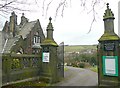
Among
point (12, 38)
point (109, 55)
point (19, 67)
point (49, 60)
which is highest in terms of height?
point (12, 38)

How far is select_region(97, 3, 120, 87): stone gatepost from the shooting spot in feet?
35.3

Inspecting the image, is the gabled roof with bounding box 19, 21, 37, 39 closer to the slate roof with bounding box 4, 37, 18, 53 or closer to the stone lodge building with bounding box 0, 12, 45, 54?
the stone lodge building with bounding box 0, 12, 45, 54

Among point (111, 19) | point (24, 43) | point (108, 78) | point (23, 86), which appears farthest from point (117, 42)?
point (24, 43)

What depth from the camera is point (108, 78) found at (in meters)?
11.0

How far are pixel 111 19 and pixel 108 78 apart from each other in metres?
3.56

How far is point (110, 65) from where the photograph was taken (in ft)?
35.8

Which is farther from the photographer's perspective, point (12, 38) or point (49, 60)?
point (12, 38)

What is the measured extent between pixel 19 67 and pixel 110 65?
5.94 m

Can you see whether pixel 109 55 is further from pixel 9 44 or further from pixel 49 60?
pixel 9 44

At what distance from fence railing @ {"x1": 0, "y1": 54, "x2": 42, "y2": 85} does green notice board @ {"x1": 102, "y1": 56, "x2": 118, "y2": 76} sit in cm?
518

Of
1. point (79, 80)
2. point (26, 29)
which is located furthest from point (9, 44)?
point (79, 80)

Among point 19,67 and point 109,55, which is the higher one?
point 109,55

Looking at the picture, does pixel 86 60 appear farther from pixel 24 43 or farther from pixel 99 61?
pixel 99 61

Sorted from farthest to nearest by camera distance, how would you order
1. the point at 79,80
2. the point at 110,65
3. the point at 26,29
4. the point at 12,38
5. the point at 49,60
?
the point at 26,29 → the point at 12,38 → the point at 79,80 → the point at 49,60 → the point at 110,65
